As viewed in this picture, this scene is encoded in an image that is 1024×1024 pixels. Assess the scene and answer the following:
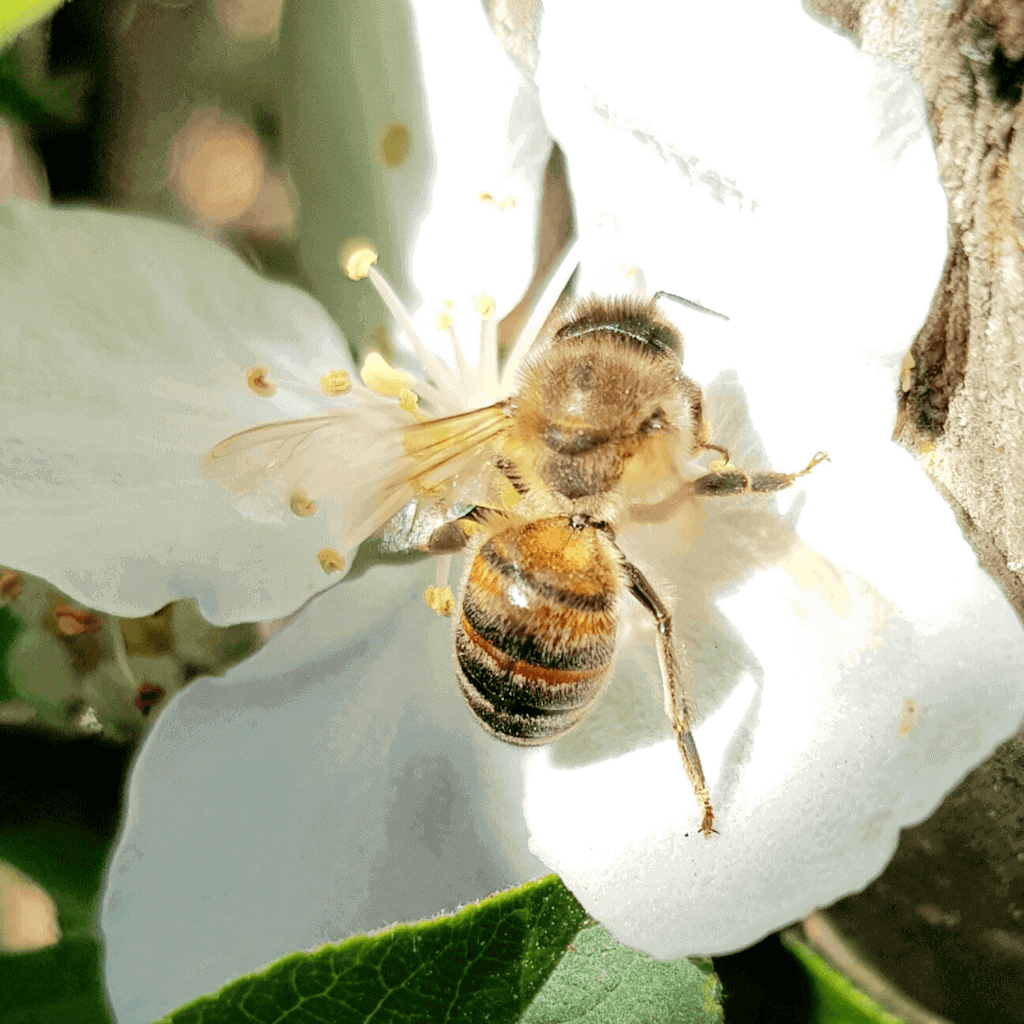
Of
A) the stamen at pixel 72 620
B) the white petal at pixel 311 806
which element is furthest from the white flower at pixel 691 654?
the stamen at pixel 72 620

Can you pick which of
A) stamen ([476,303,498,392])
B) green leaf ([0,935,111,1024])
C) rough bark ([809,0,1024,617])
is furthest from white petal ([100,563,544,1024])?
rough bark ([809,0,1024,617])

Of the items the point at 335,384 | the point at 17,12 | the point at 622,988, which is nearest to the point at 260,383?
the point at 335,384

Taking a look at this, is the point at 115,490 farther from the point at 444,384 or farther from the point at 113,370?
the point at 444,384

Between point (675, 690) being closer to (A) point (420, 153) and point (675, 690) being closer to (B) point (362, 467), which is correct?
(B) point (362, 467)

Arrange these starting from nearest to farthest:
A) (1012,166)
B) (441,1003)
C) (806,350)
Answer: (1012,166), (441,1003), (806,350)

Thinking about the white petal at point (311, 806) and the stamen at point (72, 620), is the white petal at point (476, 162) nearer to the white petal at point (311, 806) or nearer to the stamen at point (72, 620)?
the white petal at point (311, 806)

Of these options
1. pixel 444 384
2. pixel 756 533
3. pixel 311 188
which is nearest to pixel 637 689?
pixel 756 533
